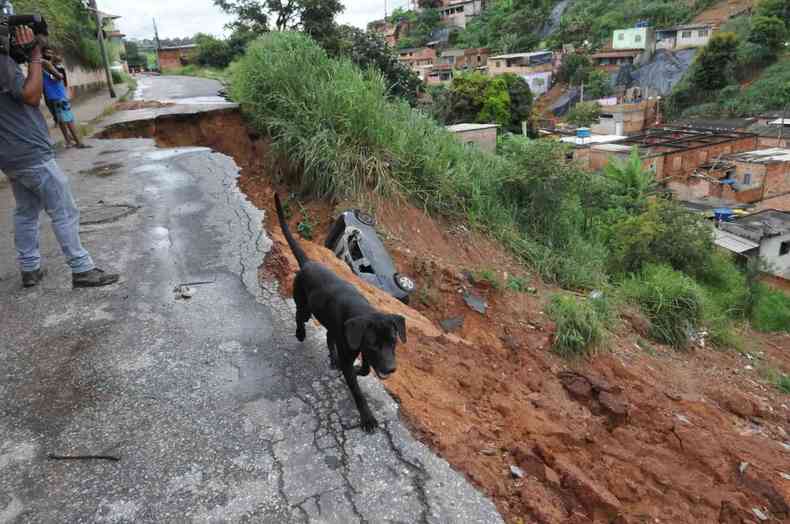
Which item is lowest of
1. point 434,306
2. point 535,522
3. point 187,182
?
point 434,306

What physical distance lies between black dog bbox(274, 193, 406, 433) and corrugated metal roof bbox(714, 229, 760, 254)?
59.1 feet

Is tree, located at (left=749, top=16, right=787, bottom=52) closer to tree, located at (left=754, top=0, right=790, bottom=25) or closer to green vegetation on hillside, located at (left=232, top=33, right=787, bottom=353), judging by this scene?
tree, located at (left=754, top=0, right=790, bottom=25)

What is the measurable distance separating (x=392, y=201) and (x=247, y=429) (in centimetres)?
482

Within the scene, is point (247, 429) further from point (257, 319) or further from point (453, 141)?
point (453, 141)

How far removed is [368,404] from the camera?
2.89 m

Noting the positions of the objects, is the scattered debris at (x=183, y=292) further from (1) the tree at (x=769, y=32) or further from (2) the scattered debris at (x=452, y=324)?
(1) the tree at (x=769, y=32)

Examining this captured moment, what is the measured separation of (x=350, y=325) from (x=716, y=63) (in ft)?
155

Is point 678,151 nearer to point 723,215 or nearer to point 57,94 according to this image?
point 723,215

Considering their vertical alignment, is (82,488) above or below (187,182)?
below

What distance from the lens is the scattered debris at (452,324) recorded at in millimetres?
5641

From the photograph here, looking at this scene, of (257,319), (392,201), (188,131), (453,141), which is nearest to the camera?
(257,319)

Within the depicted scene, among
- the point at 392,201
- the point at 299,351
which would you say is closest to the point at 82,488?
the point at 299,351

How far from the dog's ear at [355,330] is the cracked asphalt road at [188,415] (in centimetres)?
60

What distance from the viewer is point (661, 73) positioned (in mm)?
45375
